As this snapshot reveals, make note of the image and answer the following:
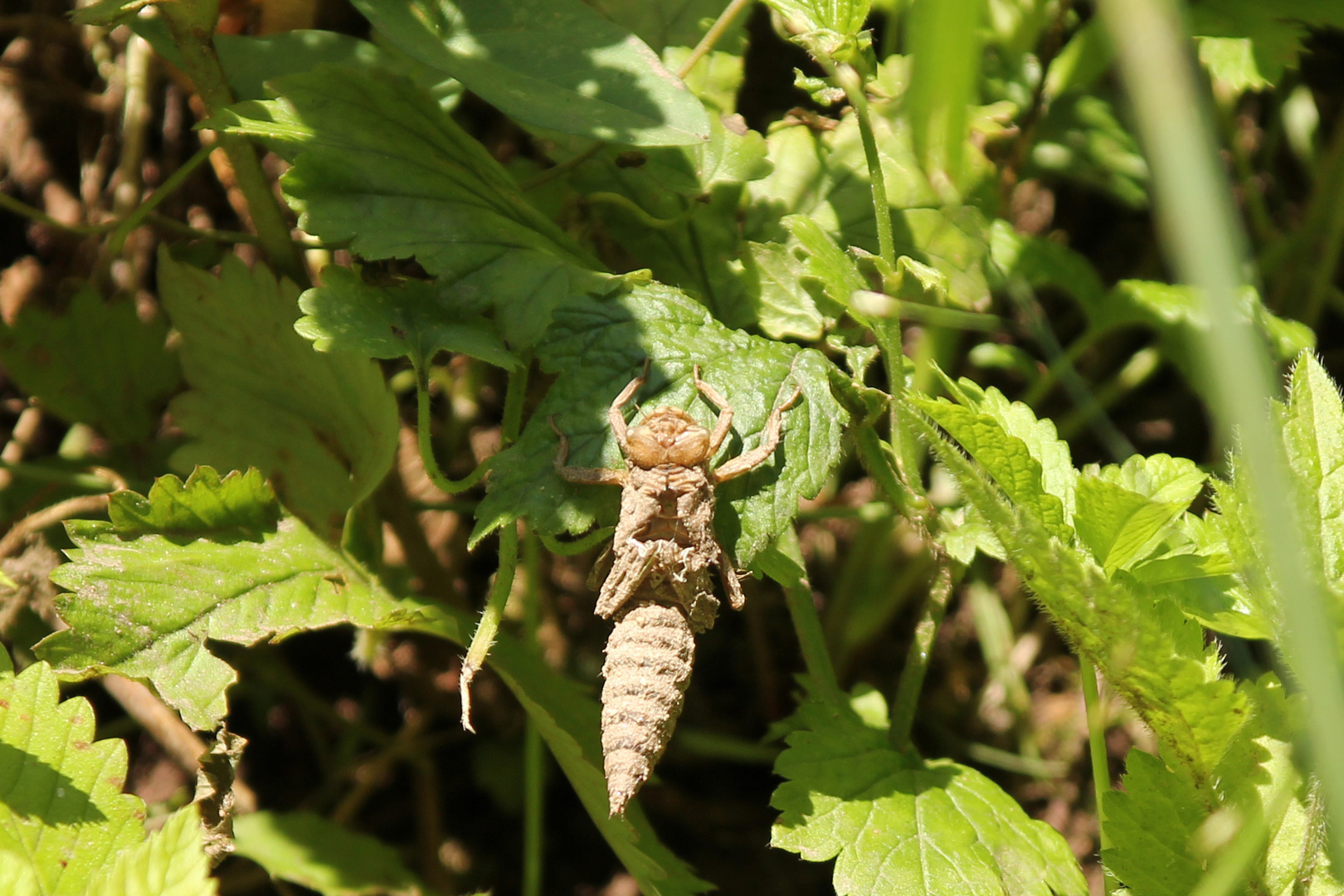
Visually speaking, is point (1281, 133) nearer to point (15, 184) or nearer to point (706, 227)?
point (706, 227)

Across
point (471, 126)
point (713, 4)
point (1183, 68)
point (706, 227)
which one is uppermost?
point (1183, 68)

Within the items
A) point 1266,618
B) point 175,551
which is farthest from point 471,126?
point 1266,618

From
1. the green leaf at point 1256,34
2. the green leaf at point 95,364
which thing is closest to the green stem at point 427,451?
the green leaf at point 95,364

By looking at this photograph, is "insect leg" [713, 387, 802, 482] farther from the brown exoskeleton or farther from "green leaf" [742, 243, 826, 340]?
"green leaf" [742, 243, 826, 340]

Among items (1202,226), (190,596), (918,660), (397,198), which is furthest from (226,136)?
(1202,226)

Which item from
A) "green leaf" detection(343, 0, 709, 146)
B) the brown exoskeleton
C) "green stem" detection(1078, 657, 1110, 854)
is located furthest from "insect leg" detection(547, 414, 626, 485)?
"green stem" detection(1078, 657, 1110, 854)

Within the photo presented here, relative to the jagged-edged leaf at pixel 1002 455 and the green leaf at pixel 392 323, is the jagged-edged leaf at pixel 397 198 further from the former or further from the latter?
the jagged-edged leaf at pixel 1002 455
